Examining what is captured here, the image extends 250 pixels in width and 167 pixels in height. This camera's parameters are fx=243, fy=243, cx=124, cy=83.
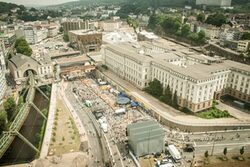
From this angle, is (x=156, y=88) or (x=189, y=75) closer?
(x=189, y=75)

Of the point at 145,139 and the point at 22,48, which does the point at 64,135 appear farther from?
the point at 22,48

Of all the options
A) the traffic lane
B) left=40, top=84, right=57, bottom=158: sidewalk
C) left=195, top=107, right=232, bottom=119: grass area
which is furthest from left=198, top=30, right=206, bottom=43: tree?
left=40, top=84, right=57, bottom=158: sidewalk

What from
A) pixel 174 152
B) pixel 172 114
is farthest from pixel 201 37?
pixel 174 152

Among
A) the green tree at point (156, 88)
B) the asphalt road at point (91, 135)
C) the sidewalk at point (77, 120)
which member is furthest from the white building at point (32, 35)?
the green tree at point (156, 88)

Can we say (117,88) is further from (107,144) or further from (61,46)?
(61,46)

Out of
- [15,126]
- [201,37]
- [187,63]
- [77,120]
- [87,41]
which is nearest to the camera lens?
[15,126]

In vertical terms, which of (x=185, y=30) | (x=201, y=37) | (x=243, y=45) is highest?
(x=185, y=30)

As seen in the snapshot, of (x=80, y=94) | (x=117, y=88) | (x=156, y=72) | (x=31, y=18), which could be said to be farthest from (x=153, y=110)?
(x=31, y=18)

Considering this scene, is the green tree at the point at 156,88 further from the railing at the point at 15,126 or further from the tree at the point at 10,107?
the tree at the point at 10,107
